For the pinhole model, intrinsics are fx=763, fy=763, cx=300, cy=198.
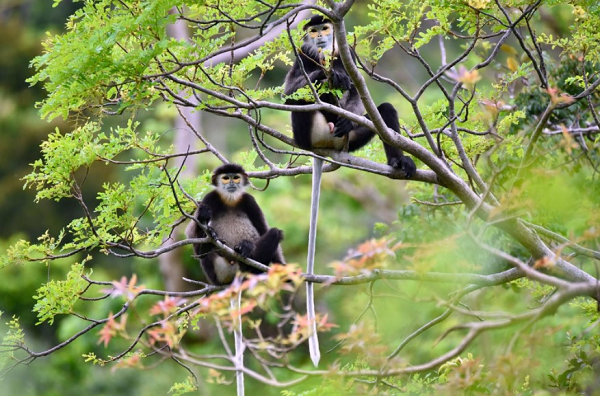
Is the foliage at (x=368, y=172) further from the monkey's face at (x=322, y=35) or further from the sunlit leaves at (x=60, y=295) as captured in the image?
the monkey's face at (x=322, y=35)

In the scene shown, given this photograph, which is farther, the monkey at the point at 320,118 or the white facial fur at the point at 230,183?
the white facial fur at the point at 230,183

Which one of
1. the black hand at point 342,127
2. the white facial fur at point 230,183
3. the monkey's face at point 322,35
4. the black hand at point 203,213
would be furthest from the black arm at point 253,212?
the monkey's face at point 322,35

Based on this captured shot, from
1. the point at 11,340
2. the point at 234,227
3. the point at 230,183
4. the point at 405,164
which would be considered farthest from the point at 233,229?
the point at 11,340

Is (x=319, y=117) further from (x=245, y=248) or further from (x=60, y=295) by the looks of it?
(x=60, y=295)

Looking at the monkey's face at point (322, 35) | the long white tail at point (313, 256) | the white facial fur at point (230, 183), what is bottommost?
the long white tail at point (313, 256)

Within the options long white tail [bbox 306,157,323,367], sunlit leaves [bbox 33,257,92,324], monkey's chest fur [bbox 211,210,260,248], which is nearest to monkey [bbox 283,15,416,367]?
long white tail [bbox 306,157,323,367]

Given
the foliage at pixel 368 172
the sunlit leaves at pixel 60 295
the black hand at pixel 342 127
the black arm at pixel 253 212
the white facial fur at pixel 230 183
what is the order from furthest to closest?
the black arm at pixel 253 212, the white facial fur at pixel 230 183, the black hand at pixel 342 127, the sunlit leaves at pixel 60 295, the foliage at pixel 368 172

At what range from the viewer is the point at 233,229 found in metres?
5.50

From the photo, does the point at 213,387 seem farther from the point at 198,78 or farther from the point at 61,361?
the point at 198,78

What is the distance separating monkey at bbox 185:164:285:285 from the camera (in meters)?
5.01

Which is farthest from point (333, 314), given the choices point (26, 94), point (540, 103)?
point (26, 94)

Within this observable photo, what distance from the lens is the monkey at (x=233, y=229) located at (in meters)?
5.01

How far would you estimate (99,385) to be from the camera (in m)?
9.44

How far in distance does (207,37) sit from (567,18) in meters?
5.99
